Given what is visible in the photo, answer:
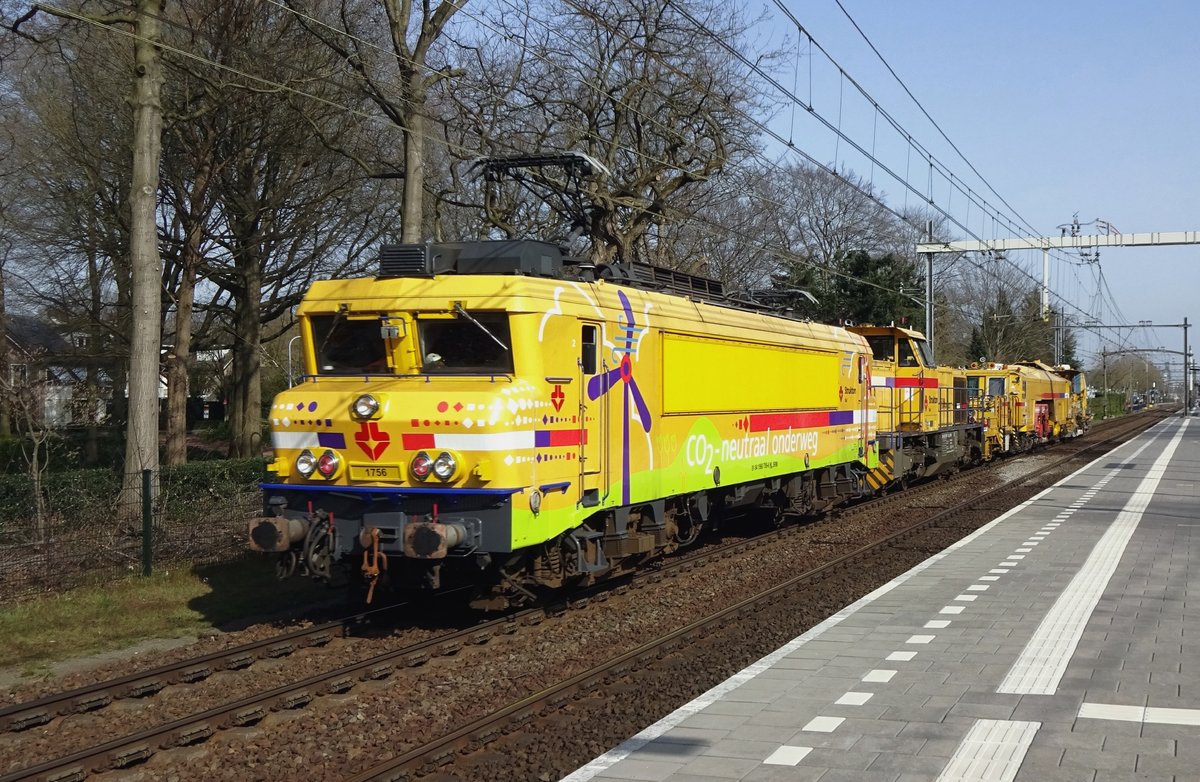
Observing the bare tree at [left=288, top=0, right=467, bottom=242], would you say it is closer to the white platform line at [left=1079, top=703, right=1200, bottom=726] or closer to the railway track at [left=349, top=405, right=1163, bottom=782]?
the railway track at [left=349, top=405, right=1163, bottom=782]

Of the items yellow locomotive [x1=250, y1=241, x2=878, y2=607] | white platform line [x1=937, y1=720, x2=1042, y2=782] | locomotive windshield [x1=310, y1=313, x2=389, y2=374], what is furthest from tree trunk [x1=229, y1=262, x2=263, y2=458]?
white platform line [x1=937, y1=720, x2=1042, y2=782]

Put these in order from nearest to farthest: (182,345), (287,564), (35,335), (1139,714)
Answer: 1. (1139,714)
2. (287,564)
3. (182,345)
4. (35,335)

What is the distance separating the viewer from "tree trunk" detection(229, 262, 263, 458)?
26.7 m

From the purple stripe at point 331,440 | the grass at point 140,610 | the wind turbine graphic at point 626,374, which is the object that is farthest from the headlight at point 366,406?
the grass at point 140,610

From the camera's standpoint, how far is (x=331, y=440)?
32.7 feet

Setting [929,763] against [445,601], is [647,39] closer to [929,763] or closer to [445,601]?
[445,601]

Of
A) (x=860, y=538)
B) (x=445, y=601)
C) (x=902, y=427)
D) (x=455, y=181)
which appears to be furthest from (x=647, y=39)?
(x=445, y=601)

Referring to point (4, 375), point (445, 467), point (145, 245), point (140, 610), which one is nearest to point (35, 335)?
point (4, 375)

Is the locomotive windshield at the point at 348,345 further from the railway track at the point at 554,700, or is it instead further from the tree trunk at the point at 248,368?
the tree trunk at the point at 248,368

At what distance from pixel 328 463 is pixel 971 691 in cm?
585

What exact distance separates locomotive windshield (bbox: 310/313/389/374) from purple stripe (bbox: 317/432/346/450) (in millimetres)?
804

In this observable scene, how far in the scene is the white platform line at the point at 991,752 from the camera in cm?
582

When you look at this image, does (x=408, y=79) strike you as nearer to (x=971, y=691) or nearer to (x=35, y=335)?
(x=971, y=691)

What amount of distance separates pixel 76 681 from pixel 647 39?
19.7 meters
